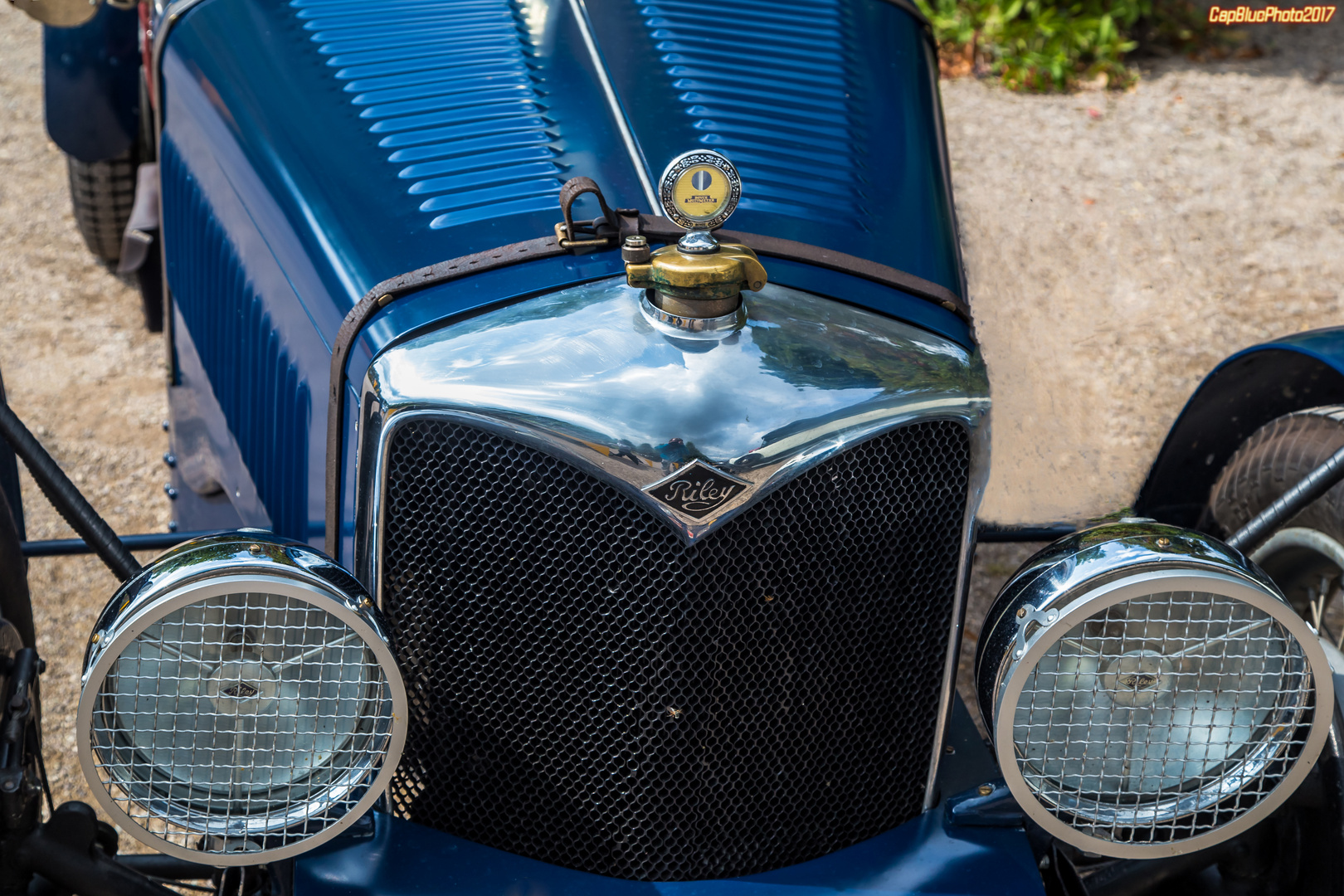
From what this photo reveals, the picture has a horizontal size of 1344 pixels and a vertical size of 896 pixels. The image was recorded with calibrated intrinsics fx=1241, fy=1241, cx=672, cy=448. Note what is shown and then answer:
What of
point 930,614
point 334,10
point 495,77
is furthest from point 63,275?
point 930,614

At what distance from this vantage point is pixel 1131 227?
5336 mm

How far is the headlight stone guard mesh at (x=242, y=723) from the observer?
1372 mm

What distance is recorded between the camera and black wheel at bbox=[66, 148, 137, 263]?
4129 millimetres

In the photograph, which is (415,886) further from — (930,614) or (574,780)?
(930,614)

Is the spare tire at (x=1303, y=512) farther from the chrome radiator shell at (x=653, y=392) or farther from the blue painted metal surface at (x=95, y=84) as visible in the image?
the blue painted metal surface at (x=95, y=84)

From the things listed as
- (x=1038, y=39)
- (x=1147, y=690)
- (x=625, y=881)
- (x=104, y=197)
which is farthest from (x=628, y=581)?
(x=1038, y=39)

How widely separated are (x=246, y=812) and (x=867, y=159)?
1288mm

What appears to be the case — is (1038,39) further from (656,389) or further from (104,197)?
(656,389)

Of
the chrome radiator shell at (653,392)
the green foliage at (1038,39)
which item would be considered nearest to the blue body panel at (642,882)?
the chrome radiator shell at (653,392)

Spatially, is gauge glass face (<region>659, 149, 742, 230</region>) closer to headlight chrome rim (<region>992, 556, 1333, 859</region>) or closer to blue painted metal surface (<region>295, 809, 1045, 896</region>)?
headlight chrome rim (<region>992, 556, 1333, 859</region>)

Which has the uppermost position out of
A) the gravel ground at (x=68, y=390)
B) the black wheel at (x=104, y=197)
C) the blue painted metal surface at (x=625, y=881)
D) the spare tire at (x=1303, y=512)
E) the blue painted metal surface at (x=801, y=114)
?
the blue painted metal surface at (x=801, y=114)

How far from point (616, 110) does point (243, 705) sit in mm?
979

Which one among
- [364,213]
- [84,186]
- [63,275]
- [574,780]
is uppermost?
[364,213]

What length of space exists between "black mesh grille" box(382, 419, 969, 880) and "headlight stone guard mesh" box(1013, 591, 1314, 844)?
0.76 feet
